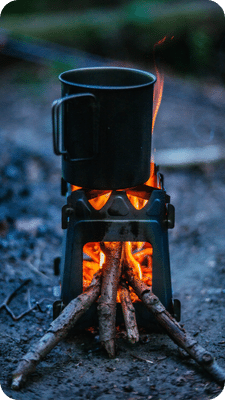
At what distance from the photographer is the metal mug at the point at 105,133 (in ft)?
6.20

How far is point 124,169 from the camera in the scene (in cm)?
201

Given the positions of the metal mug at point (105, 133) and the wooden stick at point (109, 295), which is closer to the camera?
the metal mug at point (105, 133)

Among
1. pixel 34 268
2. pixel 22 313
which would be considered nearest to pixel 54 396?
pixel 22 313

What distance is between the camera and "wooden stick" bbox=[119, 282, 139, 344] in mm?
2054

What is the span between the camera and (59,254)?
11.2ft

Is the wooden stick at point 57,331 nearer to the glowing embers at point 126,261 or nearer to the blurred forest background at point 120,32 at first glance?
the glowing embers at point 126,261

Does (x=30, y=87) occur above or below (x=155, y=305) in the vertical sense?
above

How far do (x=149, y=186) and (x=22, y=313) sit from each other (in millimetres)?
1166

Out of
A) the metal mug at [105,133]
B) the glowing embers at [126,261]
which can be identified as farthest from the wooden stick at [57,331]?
the metal mug at [105,133]

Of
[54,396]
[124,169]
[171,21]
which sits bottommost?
[54,396]

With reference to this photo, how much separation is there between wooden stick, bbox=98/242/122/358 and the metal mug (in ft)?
1.36

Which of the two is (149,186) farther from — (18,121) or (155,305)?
(18,121)

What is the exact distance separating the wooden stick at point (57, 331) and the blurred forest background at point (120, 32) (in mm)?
6061

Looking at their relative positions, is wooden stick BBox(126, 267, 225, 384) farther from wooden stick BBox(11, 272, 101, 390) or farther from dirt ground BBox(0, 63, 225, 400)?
wooden stick BBox(11, 272, 101, 390)
